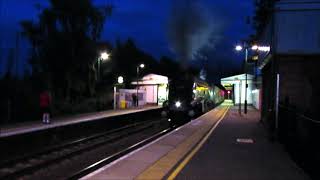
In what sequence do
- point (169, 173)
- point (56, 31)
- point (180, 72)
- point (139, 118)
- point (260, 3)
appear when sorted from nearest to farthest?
point (169, 173) < point (180, 72) < point (139, 118) < point (56, 31) < point (260, 3)

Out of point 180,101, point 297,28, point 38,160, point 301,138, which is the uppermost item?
point 297,28

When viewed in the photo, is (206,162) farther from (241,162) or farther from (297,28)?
(297,28)

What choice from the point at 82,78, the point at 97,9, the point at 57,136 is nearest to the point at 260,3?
the point at 97,9

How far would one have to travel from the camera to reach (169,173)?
37.9 ft

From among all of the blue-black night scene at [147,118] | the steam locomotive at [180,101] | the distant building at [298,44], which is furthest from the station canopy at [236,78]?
the distant building at [298,44]

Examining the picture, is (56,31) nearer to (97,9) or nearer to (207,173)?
(97,9)

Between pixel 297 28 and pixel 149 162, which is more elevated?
pixel 297 28

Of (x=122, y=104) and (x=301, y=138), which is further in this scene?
(x=122, y=104)

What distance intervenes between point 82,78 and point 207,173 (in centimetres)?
4576

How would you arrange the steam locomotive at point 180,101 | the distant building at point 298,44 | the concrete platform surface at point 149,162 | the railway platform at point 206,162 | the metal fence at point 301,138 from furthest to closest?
the steam locomotive at point 180,101, the distant building at point 298,44, the metal fence at point 301,138, the railway platform at point 206,162, the concrete platform surface at point 149,162

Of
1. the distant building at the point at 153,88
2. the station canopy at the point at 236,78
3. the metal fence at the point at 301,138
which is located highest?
the station canopy at the point at 236,78

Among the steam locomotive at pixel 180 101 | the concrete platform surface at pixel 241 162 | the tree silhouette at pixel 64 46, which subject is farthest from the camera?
the tree silhouette at pixel 64 46

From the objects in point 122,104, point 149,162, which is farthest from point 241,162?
point 122,104

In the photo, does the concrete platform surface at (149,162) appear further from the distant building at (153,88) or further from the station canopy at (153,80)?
the distant building at (153,88)
